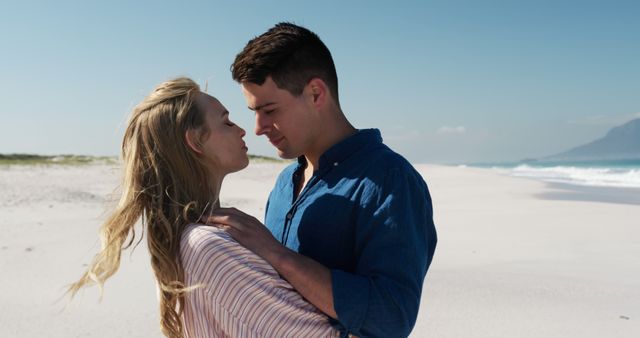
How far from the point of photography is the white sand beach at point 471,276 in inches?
186

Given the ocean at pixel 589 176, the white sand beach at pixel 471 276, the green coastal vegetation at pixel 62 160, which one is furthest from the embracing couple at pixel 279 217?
the green coastal vegetation at pixel 62 160

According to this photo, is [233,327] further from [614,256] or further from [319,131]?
[614,256]

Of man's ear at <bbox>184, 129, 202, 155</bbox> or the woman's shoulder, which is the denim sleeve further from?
man's ear at <bbox>184, 129, 202, 155</bbox>

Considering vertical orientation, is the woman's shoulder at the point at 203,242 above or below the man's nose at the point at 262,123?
below

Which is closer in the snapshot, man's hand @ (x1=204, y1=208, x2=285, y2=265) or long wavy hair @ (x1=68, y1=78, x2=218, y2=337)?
man's hand @ (x1=204, y1=208, x2=285, y2=265)

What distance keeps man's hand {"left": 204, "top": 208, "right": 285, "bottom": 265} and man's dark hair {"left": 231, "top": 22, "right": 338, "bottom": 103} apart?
532 millimetres

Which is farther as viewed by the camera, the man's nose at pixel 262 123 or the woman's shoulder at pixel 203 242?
the man's nose at pixel 262 123

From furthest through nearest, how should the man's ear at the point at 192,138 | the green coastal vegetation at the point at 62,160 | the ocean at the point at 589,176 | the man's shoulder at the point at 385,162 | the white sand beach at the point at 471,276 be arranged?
the green coastal vegetation at the point at 62,160
the ocean at the point at 589,176
the white sand beach at the point at 471,276
the man's ear at the point at 192,138
the man's shoulder at the point at 385,162

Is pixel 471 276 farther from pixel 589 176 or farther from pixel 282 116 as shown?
pixel 589 176

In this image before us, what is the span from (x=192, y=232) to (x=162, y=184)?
0.23 m

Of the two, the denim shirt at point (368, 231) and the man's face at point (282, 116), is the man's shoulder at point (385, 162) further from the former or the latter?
the man's face at point (282, 116)

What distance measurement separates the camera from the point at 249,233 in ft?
5.84

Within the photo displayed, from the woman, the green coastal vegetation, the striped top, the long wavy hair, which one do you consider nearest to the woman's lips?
the woman

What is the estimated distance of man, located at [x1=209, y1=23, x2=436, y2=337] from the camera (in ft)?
5.60
